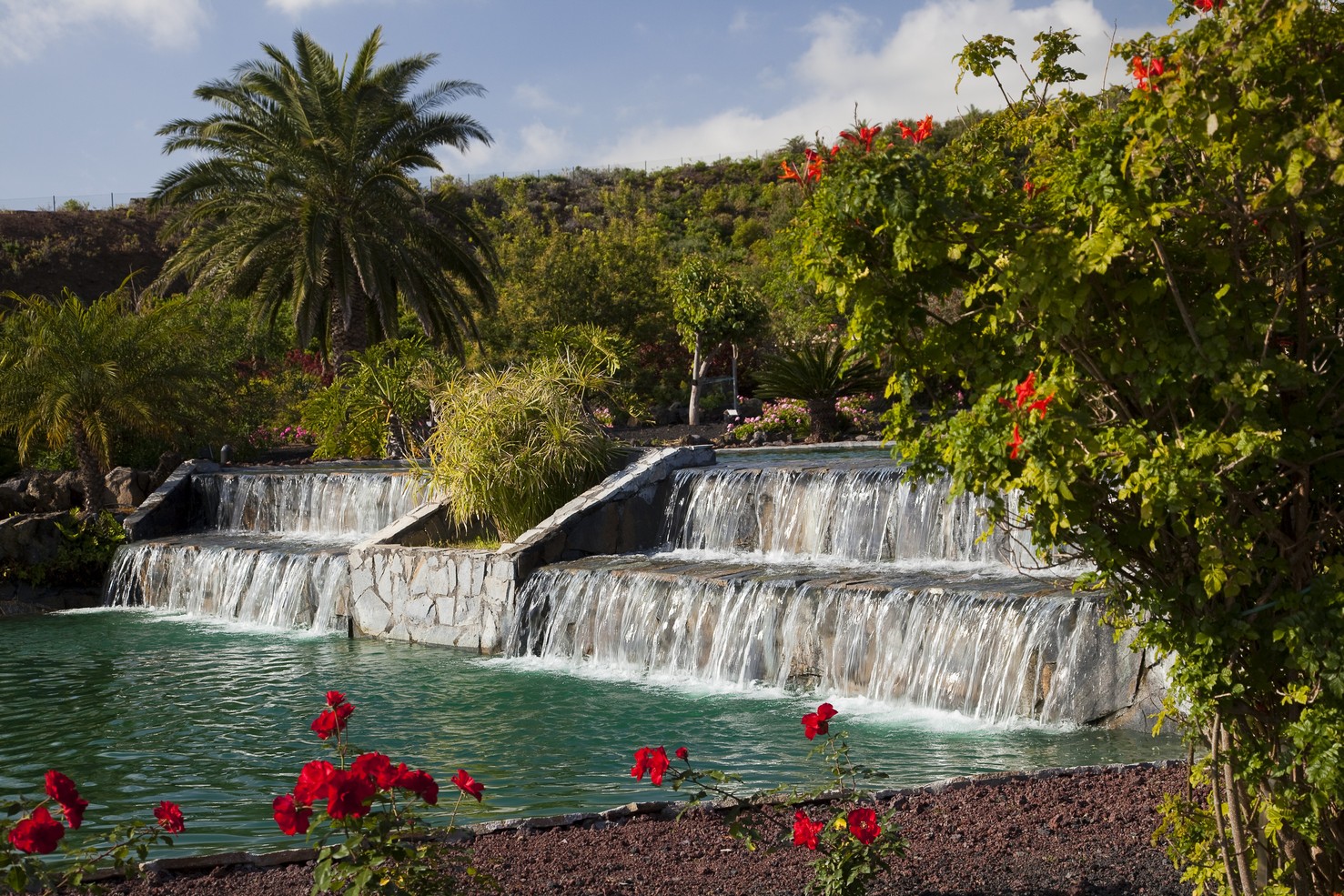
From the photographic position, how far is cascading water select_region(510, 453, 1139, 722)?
733 cm

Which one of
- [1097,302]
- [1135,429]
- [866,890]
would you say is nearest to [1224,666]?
[1135,429]

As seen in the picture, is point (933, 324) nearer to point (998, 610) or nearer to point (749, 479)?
point (998, 610)

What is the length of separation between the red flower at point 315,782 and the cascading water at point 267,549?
923 cm

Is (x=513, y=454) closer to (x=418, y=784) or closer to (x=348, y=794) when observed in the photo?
(x=418, y=784)

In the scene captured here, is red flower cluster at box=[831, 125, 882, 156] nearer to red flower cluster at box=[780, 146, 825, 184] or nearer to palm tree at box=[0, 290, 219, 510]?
red flower cluster at box=[780, 146, 825, 184]

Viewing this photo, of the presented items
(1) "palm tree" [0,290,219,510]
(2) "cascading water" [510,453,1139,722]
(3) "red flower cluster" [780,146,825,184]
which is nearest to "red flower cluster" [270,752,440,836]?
(3) "red flower cluster" [780,146,825,184]

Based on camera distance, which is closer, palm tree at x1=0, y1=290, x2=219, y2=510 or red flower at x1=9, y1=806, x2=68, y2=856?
red flower at x1=9, y1=806, x2=68, y2=856

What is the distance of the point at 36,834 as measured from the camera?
2.99 m

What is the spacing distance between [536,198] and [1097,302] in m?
58.8

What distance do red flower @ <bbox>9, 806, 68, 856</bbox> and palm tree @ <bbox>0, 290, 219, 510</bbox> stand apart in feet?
48.0

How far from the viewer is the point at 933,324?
346 centimetres

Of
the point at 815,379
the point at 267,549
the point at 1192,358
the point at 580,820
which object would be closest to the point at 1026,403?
the point at 1192,358

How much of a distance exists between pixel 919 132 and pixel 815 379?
51.8ft

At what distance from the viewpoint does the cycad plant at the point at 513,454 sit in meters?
12.3
